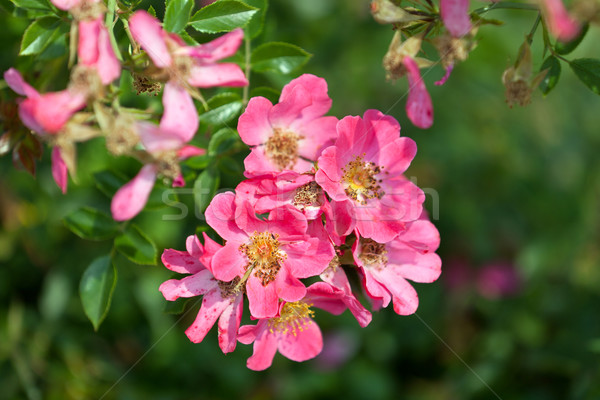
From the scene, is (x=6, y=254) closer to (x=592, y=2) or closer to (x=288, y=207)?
(x=288, y=207)

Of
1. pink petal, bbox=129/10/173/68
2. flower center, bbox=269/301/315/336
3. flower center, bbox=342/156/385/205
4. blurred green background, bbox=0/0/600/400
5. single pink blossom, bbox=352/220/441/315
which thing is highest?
pink petal, bbox=129/10/173/68

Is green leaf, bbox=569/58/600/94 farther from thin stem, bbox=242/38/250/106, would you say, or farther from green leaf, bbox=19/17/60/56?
green leaf, bbox=19/17/60/56

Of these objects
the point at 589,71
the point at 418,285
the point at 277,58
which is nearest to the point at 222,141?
the point at 277,58

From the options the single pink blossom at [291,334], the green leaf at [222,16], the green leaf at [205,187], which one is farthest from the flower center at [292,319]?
the green leaf at [222,16]

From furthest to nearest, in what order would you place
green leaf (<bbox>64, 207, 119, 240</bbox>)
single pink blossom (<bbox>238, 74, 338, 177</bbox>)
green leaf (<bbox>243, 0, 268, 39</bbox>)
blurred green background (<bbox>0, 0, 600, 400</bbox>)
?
blurred green background (<bbox>0, 0, 600, 400</bbox>) → green leaf (<bbox>243, 0, 268, 39</bbox>) → green leaf (<bbox>64, 207, 119, 240</bbox>) → single pink blossom (<bbox>238, 74, 338, 177</bbox>)

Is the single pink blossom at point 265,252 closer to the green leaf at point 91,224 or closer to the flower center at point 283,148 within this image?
the flower center at point 283,148

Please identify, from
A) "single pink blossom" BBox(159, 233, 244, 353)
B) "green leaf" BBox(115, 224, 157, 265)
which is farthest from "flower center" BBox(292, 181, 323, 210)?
"green leaf" BBox(115, 224, 157, 265)

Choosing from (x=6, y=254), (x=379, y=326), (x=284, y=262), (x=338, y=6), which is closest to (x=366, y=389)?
(x=379, y=326)

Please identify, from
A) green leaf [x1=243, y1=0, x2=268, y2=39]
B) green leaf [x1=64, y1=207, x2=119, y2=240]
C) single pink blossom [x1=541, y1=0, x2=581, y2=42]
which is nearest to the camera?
single pink blossom [x1=541, y1=0, x2=581, y2=42]
